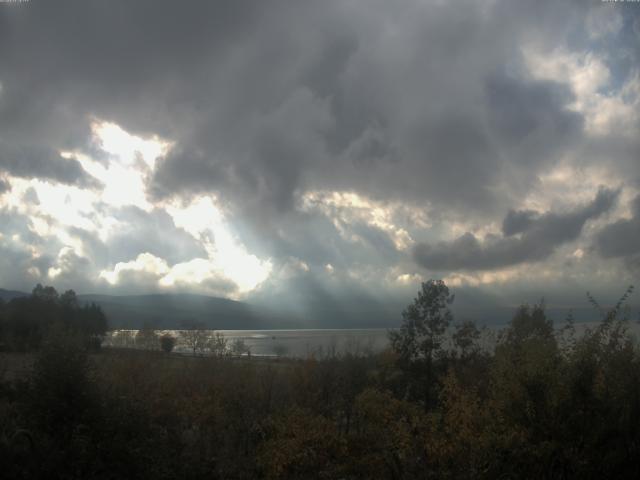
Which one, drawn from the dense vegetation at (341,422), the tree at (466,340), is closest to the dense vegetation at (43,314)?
the dense vegetation at (341,422)

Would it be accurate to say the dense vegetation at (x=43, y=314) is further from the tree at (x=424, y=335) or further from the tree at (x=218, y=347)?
the tree at (x=424, y=335)

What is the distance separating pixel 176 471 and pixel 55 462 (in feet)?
14.6

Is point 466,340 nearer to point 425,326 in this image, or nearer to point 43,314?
point 425,326

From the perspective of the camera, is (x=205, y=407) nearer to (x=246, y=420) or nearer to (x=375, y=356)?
(x=246, y=420)

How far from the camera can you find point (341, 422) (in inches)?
1022

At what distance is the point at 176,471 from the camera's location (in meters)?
16.3

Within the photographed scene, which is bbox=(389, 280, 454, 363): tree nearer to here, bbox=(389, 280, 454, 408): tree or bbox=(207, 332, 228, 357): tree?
bbox=(389, 280, 454, 408): tree

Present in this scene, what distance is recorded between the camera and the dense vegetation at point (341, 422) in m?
12.8

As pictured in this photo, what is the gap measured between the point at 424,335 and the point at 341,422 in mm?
8062

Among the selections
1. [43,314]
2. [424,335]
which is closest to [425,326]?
[424,335]

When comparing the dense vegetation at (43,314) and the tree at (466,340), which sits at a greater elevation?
the dense vegetation at (43,314)

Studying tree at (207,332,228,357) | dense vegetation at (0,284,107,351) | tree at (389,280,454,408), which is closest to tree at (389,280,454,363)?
tree at (389,280,454,408)

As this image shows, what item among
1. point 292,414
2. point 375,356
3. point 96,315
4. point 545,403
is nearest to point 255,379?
point 292,414

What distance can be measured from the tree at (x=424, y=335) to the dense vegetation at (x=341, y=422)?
3090 mm
